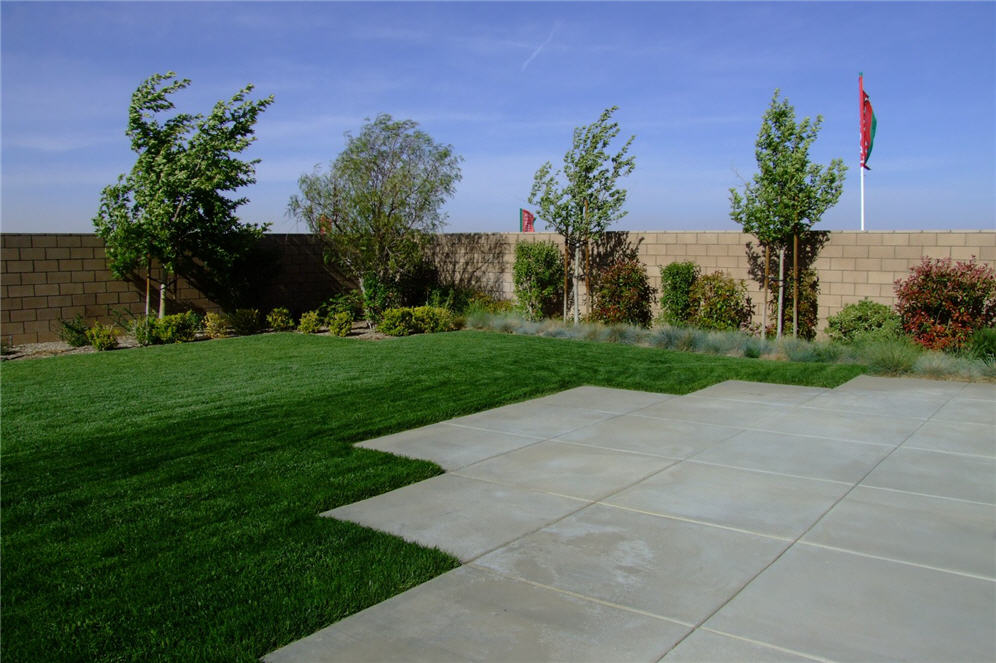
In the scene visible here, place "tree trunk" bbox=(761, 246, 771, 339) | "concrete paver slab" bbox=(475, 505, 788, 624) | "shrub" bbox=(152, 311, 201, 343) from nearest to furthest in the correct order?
"concrete paver slab" bbox=(475, 505, 788, 624) → "tree trunk" bbox=(761, 246, 771, 339) → "shrub" bbox=(152, 311, 201, 343)

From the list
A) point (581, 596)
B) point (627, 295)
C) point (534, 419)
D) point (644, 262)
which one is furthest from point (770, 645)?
point (644, 262)

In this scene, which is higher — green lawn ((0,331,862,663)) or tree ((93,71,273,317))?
tree ((93,71,273,317))

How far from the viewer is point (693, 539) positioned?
4.79m

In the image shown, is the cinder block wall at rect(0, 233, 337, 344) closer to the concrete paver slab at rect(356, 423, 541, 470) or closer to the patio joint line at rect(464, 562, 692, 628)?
the concrete paver slab at rect(356, 423, 541, 470)

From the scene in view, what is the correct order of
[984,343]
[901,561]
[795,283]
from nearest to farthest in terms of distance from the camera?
[901,561], [984,343], [795,283]

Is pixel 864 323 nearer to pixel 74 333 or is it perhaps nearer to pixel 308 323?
pixel 308 323

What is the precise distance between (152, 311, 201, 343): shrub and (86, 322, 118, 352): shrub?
2.57ft

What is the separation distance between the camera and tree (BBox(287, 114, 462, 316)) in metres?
16.9

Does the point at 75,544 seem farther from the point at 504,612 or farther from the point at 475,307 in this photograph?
the point at 475,307

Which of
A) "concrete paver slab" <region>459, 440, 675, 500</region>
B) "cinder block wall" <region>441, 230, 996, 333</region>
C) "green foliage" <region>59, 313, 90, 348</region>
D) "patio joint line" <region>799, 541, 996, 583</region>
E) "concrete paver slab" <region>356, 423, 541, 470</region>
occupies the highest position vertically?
"cinder block wall" <region>441, 230, 996, 333</region>

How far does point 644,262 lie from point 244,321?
840cm

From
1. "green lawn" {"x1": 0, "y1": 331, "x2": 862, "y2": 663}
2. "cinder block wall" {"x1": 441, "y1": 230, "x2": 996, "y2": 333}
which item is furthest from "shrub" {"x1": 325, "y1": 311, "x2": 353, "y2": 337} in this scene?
"cinder block wall" {"x1": 441, "y1": 230, "x2": 996, "y2": 333}

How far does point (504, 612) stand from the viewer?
3842 mm

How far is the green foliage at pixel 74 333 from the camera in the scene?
1391 centimetres
